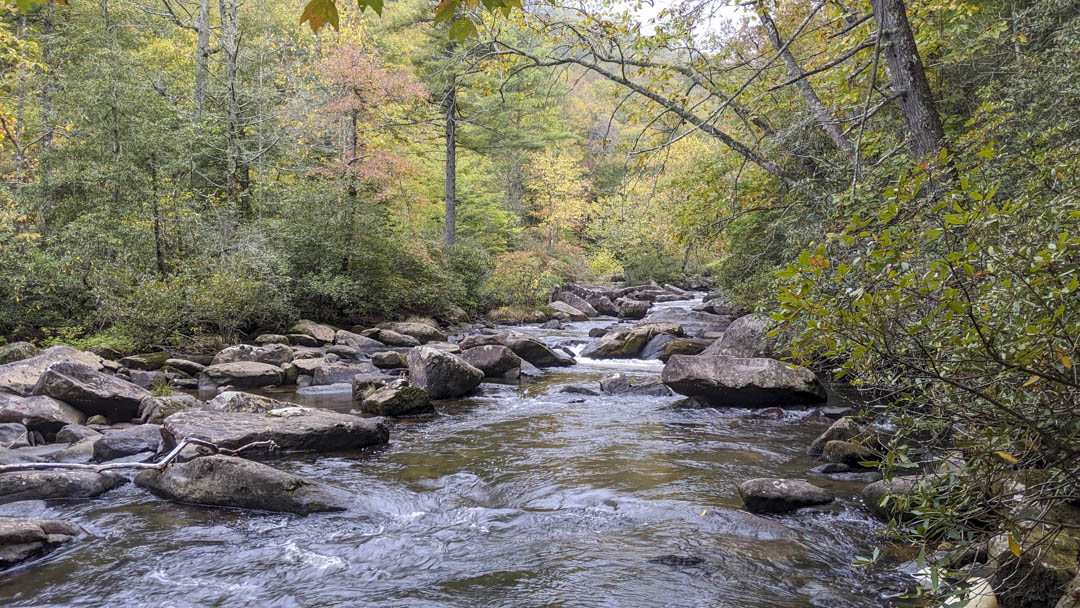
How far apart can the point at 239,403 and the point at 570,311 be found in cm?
1601

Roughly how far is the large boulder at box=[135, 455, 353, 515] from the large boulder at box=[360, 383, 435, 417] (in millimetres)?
3221

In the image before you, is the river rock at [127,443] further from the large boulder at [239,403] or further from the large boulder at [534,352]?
the large boulder at [534,352]

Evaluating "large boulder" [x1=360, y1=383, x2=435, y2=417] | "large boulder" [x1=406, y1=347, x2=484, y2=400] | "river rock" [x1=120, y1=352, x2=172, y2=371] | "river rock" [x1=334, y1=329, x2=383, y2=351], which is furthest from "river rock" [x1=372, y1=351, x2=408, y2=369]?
"river rock" [x1=120, y1=352, x2=172, y2=371]

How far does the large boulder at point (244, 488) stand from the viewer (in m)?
5.57

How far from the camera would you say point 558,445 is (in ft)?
25.3

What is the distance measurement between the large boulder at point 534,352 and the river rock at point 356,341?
3.48m

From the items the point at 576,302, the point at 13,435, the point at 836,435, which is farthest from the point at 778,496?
the point at 576,302

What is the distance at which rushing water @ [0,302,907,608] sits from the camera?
13.7 ft

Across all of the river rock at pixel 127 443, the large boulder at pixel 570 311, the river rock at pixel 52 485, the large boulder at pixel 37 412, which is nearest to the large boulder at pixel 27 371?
the large boulder at pixel 37 412

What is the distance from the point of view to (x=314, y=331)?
1498 cm

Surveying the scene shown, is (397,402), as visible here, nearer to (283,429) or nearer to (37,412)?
(283,429)

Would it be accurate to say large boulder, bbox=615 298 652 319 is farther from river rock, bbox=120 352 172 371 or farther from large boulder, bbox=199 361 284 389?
river rock, bbox=120 352 172 371

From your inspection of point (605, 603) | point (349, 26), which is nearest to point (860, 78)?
point (605, 603)

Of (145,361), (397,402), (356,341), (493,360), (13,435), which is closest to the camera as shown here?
(13,435)
